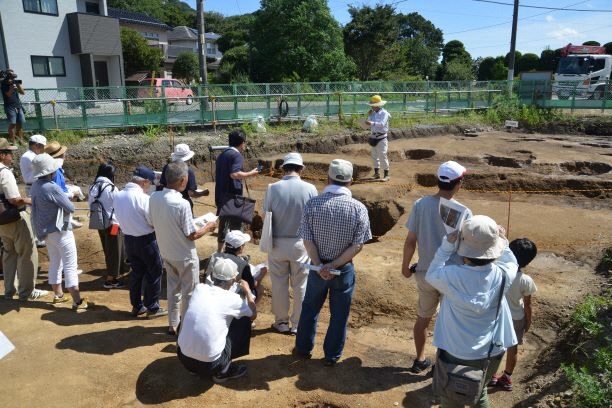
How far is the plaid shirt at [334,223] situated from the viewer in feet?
12.1

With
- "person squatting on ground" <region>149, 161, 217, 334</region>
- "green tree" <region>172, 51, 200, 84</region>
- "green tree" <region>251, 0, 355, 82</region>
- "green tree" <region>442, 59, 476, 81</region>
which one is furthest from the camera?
"green tree" <region>442, 59, 476, 81</region>

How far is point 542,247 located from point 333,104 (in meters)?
11.5

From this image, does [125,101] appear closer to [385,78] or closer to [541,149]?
[541,149]

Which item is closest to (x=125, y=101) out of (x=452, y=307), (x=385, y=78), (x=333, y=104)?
(x=333, y=104)

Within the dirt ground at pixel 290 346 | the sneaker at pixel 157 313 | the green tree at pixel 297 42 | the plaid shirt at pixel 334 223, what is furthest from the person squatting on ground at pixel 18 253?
the green tree at pixel 297 42

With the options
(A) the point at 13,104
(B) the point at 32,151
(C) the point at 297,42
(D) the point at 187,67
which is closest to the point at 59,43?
(D) the point at 187,67

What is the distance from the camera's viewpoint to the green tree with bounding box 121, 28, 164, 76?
31.0 meters

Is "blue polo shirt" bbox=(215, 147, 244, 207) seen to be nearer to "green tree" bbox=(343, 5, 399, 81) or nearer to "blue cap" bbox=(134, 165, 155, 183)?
"blue cap" bbox=(134, 165, 155, 183)

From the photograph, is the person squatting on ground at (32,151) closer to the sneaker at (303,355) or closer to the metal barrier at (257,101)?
the sneaker at (303,355)

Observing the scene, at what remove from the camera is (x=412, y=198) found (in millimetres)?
10125

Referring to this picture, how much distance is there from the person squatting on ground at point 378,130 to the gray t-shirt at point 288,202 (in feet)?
20.4

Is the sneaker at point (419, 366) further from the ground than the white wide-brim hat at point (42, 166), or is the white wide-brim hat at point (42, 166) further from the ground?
the white wide-brim hat at point (42, 166)

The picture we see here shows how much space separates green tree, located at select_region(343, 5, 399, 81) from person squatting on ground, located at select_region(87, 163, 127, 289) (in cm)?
3424

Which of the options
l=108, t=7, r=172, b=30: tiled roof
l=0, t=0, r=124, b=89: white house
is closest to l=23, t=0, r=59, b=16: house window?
l=0, t=0, r=124, b=89: white house
